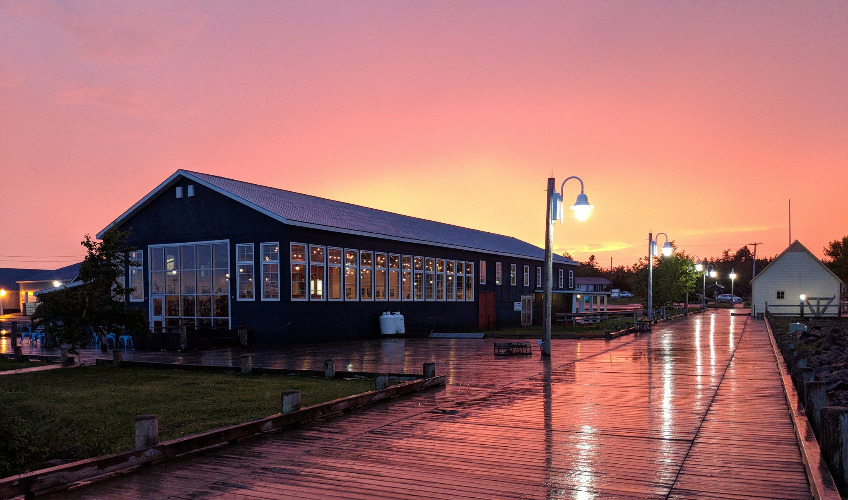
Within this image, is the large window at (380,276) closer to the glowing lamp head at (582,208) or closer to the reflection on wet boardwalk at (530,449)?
the glowing lamp head at (582,208)

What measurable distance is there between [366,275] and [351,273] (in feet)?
4.21

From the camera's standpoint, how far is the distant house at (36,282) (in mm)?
74062

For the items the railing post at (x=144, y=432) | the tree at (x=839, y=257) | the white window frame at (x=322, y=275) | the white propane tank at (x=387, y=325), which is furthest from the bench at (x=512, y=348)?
the tree at (x=839, y=257)

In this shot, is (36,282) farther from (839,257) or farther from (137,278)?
(839,257)

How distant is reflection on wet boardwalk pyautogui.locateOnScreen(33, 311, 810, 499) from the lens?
259 inches

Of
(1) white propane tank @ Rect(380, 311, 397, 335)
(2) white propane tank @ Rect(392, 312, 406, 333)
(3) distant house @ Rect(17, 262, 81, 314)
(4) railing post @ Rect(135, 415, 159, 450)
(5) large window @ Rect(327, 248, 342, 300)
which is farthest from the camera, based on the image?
(3) distant house @ Rect(17, 262, 81, 314)

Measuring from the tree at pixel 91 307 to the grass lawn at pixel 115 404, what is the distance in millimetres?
1179

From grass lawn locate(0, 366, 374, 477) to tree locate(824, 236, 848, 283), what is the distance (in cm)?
10810

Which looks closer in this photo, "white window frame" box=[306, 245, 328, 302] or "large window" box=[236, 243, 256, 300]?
"large window" box=[236, 243, 256, 300]

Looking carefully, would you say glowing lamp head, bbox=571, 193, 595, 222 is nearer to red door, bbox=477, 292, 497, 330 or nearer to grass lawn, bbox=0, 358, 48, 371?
grass lawn, bbox=0, 358, 48, 371

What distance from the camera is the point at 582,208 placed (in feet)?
60.2

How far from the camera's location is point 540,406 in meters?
11.3

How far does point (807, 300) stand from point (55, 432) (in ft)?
185

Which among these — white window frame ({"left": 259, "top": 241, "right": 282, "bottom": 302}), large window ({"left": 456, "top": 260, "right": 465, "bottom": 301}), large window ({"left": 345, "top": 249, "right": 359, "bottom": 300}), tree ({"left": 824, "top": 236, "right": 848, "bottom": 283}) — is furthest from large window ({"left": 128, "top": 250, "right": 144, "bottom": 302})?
tree ({"left": 824, "top": 236, "right": 848, "bottom": 283})
